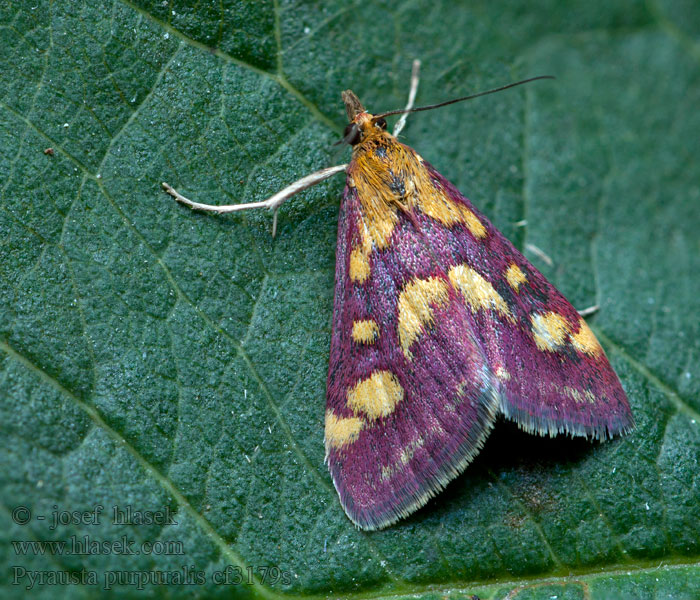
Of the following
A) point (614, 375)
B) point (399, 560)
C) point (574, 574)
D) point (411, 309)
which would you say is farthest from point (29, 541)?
point (614, 375)

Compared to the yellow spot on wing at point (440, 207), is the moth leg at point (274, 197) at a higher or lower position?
higher

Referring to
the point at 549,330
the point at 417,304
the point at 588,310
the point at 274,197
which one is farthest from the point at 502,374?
the point at 274,197

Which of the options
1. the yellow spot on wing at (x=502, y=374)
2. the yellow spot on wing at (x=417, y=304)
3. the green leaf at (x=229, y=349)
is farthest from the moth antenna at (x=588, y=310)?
the yellow spot on wing at (x=417, y=304)

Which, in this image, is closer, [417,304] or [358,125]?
[417,304]

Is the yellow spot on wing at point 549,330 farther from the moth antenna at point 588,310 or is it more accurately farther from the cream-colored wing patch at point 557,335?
the moth antenna at point 588,310

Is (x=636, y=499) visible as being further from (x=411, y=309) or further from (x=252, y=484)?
(x=252, y=484)

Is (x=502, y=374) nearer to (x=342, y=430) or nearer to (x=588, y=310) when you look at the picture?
(x=342, y=430)
